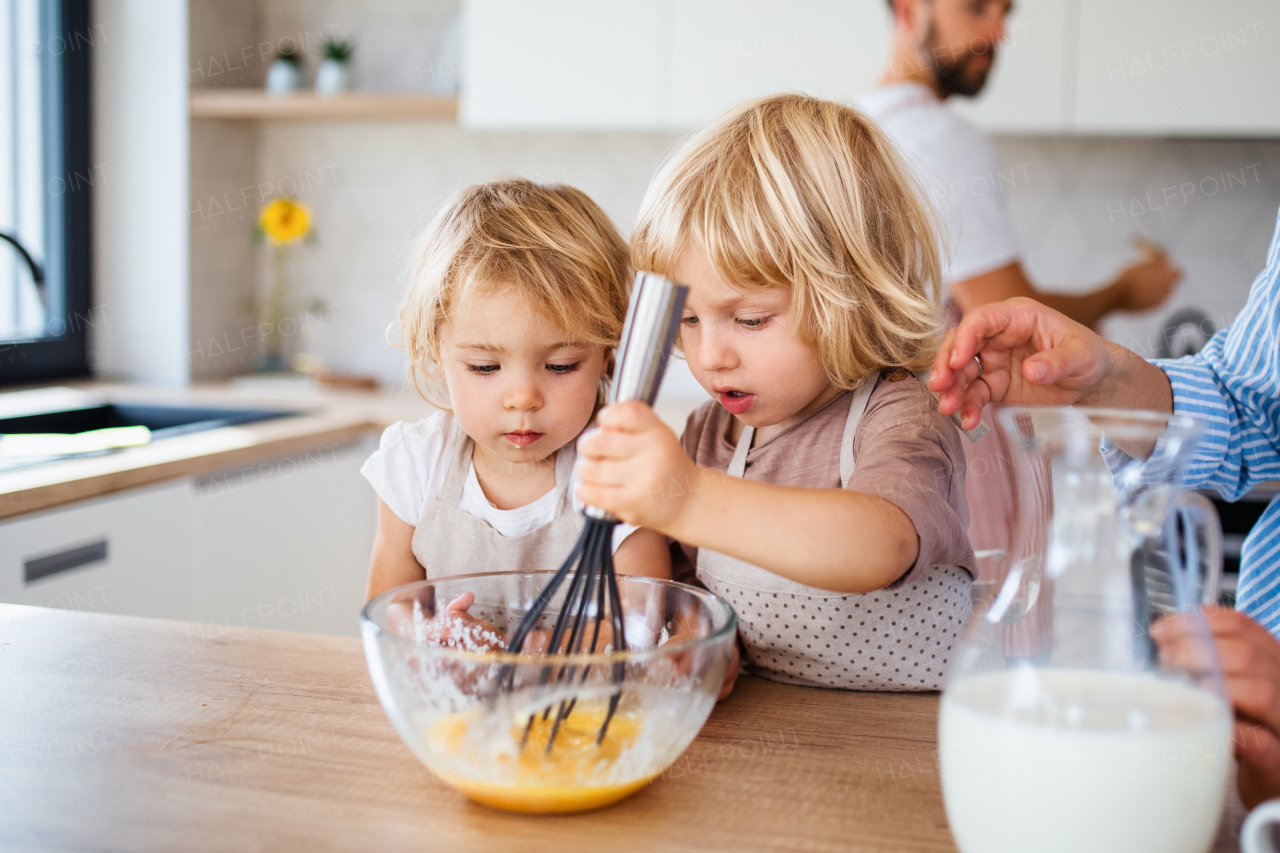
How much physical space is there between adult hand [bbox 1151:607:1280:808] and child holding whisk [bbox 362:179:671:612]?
1.68 feet

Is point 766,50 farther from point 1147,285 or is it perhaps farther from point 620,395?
point 620,395

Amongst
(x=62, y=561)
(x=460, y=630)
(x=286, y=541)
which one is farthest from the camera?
(x=286, y=541)

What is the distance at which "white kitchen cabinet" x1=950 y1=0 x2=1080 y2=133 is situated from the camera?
7.38 ft

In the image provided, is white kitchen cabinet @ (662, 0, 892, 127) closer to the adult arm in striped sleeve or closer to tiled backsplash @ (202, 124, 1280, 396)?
tiled backsplash @ (202, 124, 1280, 396)

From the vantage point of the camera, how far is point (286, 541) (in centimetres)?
212

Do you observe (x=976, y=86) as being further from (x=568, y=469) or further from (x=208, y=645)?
(x=208, y=645)

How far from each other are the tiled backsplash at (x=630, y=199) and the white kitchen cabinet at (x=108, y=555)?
91cm

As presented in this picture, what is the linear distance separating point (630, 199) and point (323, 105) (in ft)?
2.58

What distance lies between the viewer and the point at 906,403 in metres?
0.88

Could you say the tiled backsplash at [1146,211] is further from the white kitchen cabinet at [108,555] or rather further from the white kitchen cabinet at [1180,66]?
the white kitchen cabinet at [108,555]

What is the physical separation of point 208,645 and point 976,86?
191 centimetres

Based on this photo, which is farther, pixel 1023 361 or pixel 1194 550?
pixel 1023 361

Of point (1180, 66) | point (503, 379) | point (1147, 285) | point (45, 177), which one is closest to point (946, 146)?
point (1180, 66)

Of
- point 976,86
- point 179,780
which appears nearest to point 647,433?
point 179,780
